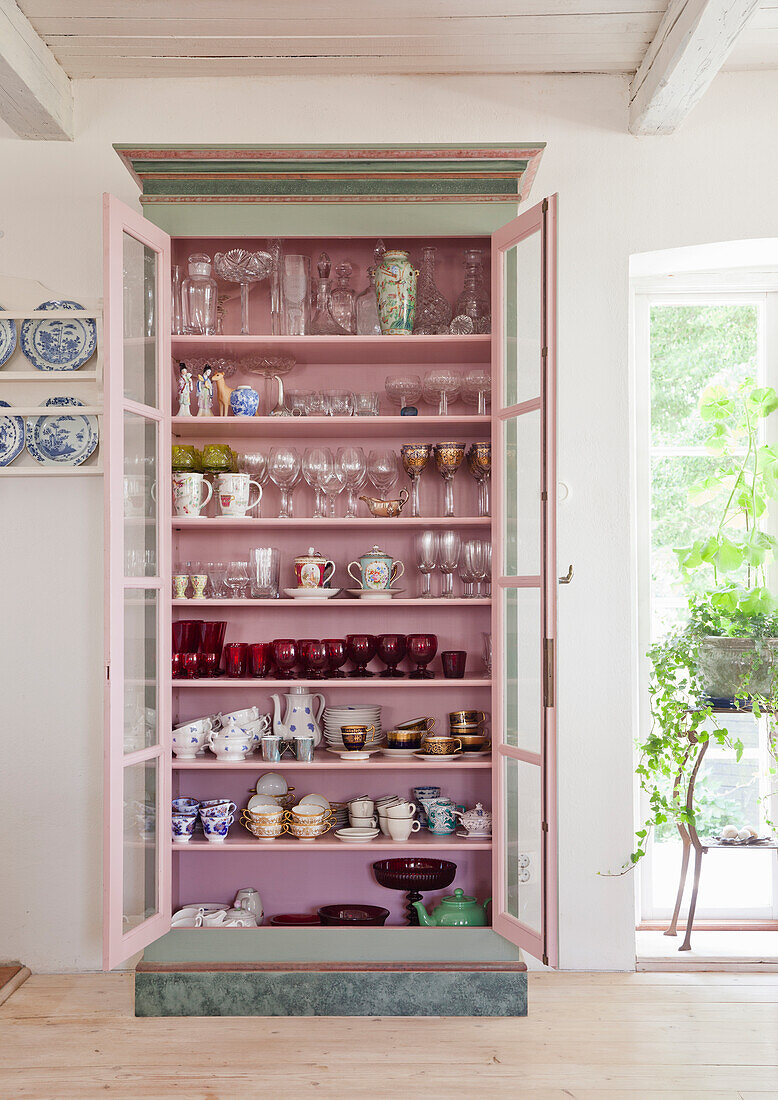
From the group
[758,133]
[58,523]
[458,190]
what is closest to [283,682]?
[58,523]

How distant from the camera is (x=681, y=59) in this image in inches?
106

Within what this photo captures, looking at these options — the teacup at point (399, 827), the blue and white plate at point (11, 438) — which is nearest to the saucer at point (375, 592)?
the teacup at point (399, 827)

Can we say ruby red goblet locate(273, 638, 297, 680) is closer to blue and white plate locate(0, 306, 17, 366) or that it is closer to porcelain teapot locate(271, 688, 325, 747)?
porcelain teapot locate(271, 688, 325, 747)

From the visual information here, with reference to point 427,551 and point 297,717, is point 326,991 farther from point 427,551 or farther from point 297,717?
point 427,551

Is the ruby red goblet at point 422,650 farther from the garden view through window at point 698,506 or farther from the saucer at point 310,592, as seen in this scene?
the garden view through window at point 698,506

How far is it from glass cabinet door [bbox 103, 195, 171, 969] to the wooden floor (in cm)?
30

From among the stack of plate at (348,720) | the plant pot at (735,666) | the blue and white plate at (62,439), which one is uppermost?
the blue and white plate at (62,439)

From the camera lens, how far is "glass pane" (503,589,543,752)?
2658 mm

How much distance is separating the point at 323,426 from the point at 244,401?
0.26m

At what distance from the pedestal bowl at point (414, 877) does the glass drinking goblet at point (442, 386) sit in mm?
1434

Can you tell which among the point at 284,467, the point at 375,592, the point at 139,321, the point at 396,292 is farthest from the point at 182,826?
the point at 396,292

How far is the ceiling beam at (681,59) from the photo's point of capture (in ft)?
8.26

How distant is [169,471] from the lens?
2.85 meters

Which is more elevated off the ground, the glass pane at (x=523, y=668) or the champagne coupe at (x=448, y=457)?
the champagne coupe at (x=448, y=457)
